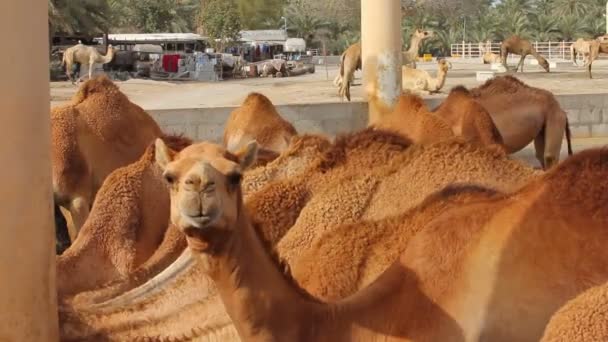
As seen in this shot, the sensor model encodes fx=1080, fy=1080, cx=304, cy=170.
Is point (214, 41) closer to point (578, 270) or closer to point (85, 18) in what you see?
point (85, 18)

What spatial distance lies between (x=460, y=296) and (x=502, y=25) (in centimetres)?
7189

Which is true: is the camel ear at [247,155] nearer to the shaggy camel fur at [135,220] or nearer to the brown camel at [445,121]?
the shaggy camel fur at [135,220]

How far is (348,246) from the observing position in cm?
497

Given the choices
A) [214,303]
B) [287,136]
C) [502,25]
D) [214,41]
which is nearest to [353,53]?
[287,136]

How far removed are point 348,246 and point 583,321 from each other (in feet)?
6.34

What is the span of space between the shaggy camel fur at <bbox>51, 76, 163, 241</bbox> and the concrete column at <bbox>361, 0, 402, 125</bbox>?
12.7 feet

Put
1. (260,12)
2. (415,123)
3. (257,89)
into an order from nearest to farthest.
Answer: (415,123), (257,89), (260,12)

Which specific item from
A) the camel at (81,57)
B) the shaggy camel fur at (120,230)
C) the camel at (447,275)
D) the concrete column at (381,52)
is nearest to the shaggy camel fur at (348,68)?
the camel at (81,57)

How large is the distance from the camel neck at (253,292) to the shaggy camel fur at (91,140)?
5134mm

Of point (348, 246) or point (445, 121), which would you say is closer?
point (348, 246)

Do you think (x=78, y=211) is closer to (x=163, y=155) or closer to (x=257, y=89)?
(x=163, y=155)

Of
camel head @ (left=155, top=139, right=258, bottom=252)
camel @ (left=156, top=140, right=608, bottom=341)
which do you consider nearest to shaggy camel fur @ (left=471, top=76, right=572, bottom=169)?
camel @ (left=156, top=140, right=608, bottom=341)

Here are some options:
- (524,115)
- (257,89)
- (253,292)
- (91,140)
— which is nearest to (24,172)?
(253,292)

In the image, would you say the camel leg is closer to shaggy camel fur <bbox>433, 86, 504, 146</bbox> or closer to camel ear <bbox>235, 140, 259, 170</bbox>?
shaggy camel fur <bbox>433, 86, 504, 146</bbox>
